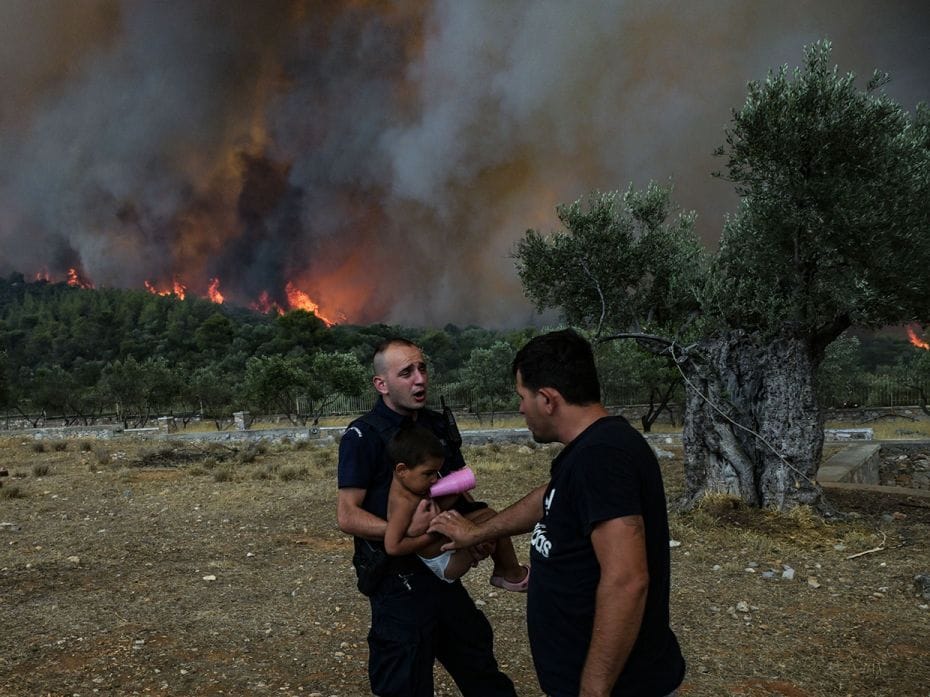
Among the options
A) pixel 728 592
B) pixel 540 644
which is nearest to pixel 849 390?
pixel 728 592

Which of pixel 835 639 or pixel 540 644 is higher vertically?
pixel 540 644

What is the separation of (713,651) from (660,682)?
4256 mm

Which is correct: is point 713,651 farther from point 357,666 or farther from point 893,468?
point 893,468

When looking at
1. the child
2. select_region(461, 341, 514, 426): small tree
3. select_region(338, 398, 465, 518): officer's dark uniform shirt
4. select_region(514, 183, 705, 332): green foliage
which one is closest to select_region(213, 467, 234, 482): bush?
select_region(514, 183, 705, 332): green foliage

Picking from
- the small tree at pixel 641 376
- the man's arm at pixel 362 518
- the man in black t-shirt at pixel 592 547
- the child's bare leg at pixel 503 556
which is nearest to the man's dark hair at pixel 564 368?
the man in black t-shirt at pixel 592 547

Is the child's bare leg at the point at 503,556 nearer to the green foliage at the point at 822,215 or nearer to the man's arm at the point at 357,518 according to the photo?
the man's arm at the point at 357,518

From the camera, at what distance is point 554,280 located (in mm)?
13016

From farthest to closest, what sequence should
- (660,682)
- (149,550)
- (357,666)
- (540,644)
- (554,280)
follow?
(554,280) < (149,550) < (357,666) < (540,644) < (660,682)

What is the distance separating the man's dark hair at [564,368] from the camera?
222 cm

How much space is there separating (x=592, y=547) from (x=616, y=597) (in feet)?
0.62

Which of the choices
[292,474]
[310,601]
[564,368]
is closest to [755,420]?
[310,601]

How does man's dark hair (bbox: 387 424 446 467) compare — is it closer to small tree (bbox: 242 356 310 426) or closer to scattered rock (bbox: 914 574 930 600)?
scattered rock (bbox: 914 574 930 600)

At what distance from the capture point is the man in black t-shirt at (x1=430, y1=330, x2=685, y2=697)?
6.38 ft

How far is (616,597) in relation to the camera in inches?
76.0
